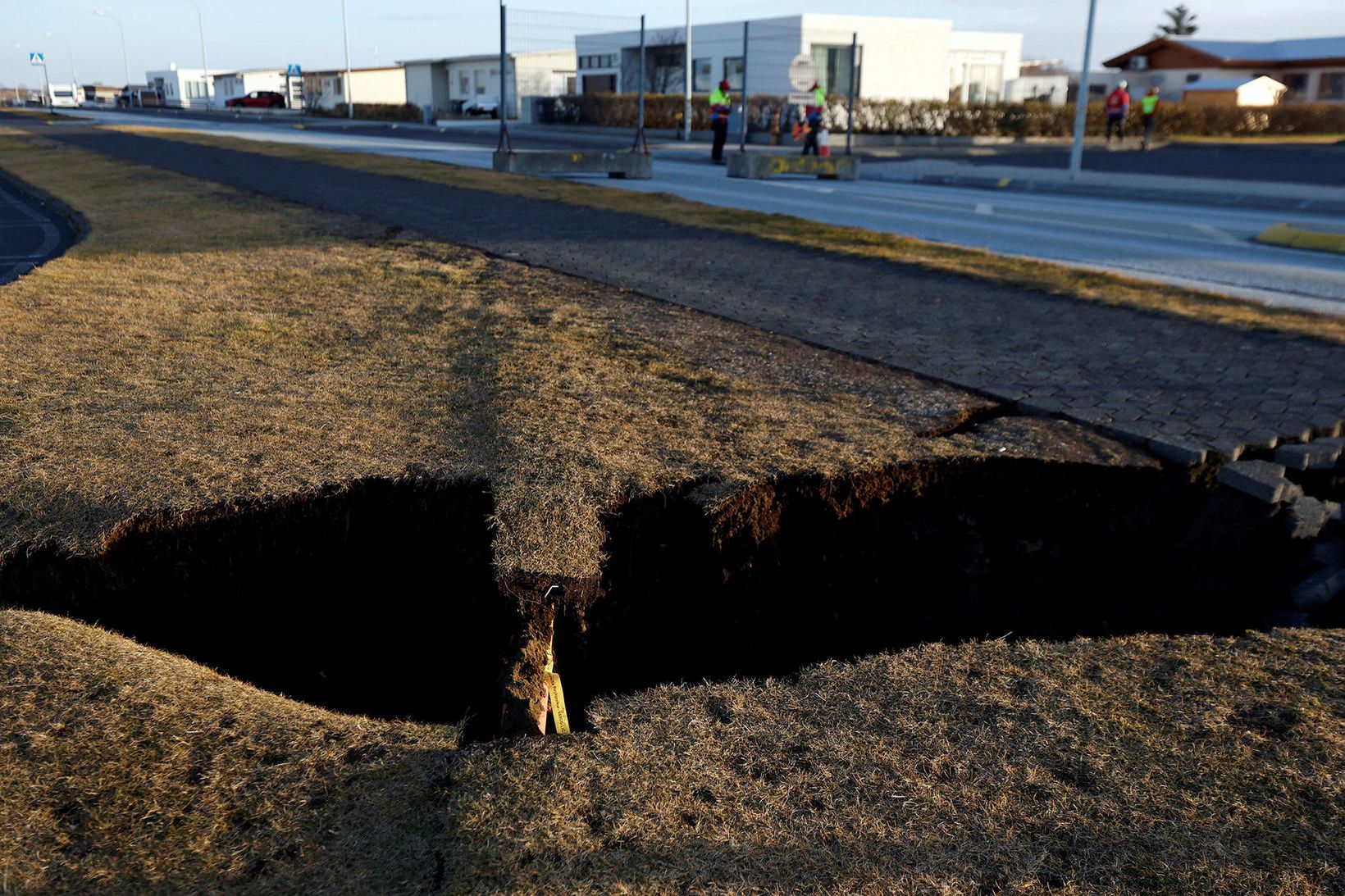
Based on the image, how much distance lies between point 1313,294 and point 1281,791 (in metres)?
7.75

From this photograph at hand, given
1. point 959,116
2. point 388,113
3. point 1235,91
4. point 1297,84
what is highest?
point 1297,84

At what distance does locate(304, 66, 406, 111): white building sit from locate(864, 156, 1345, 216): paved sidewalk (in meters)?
60.2

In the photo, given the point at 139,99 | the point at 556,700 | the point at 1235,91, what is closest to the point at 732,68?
the point at 1235,91

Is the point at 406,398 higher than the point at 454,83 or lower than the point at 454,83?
lower

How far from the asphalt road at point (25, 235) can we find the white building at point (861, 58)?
19581mm

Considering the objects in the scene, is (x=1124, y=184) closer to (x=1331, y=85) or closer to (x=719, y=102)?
(x=719, y=102)

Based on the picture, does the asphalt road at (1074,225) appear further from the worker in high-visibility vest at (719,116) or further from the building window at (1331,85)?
the building window at (1331,85)

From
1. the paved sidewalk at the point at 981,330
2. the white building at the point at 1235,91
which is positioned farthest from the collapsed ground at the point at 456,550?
the white building at the point at 1235,91

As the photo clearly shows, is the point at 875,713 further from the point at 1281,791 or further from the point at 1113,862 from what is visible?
the point at 1281,791

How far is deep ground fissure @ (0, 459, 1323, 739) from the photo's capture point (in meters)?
3.74

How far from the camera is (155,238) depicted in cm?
1041

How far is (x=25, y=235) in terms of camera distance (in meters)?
12.1

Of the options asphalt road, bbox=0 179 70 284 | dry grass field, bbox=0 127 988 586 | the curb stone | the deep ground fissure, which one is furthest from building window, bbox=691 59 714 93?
the deep ground fissure

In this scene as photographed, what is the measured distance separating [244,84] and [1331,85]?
261ft
